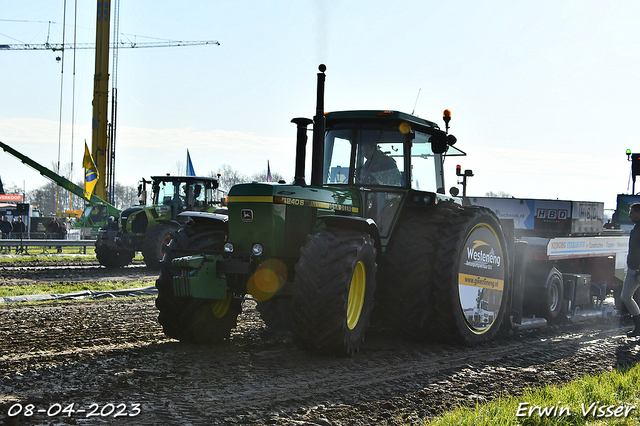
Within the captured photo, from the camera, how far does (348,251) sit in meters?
5.83

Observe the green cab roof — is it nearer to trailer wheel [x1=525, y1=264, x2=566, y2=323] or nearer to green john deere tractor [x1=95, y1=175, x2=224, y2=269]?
trailer wheel [x1=525, y1=264, x2=566, y2=323]

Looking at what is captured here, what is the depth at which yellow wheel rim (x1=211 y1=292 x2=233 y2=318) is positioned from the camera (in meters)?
6.69

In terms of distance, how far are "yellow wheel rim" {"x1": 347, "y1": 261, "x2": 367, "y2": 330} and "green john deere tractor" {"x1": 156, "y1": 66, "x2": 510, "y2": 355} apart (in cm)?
1

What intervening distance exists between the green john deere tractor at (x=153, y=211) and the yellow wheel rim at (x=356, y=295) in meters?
11.4

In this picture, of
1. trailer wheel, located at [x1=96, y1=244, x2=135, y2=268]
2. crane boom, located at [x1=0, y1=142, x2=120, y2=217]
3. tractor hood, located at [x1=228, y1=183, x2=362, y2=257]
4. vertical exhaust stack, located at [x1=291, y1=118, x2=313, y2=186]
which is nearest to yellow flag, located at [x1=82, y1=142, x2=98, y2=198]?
crane boom, located at [x1=0, y1=142, x2=120, y2=217]

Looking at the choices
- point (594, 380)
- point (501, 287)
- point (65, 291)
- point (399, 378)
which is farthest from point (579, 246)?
point (65, 291)

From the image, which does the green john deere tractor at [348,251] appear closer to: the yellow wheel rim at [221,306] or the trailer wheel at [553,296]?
the yellow wheel rim at [221,306]

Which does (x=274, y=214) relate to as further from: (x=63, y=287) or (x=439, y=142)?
(x=63, y=287)

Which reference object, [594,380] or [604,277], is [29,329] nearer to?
[594,380]

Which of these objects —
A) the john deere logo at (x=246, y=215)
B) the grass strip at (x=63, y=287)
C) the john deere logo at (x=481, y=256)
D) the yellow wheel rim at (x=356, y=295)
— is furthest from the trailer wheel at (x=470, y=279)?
the grass strip at (x=63, y=287)

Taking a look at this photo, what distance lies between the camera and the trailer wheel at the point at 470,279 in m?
6.97

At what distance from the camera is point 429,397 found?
5039mm

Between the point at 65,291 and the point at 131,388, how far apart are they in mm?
7765

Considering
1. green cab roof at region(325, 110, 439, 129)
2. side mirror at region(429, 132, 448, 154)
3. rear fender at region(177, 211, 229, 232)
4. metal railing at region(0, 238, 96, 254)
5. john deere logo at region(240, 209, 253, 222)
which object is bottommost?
metal railing at region(0, 238, 96, 254)
